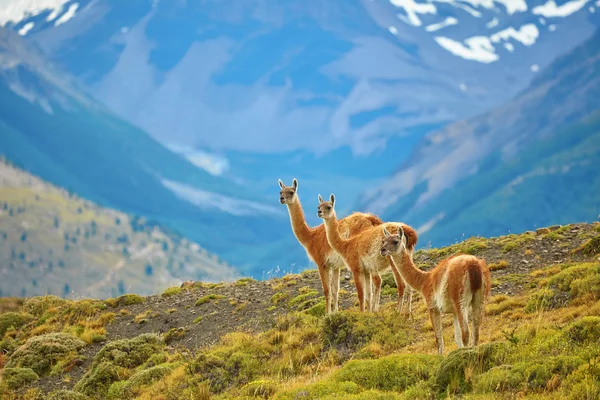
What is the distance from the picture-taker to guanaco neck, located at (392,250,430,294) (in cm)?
1641

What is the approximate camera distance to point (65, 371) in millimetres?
22281

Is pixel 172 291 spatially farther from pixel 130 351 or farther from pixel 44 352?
pixel 130 351

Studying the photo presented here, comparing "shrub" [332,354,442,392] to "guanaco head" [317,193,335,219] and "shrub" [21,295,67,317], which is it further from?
"shrub" [21,295,67,317]

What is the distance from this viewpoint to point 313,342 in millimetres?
18375

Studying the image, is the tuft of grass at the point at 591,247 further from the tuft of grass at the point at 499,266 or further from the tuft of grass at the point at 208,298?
the tuft of grass at the point at 208,298

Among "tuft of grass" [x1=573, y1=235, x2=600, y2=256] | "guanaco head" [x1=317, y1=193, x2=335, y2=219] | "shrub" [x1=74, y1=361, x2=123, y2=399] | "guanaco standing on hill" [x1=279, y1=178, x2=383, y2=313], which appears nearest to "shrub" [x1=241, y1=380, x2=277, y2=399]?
"guanaco standing on hill" [x1=279, y1=178, x2=383, y2=313]

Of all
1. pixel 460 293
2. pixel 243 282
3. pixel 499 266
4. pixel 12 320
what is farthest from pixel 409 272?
pixel 12 320

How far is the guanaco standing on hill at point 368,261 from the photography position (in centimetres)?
1878

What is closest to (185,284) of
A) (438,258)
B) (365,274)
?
(438,258)

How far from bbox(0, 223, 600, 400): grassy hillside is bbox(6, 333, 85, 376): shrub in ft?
0.12

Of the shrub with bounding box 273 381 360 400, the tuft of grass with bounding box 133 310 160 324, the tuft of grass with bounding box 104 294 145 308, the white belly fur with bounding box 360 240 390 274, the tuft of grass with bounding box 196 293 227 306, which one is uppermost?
the tuft of grass with bounding box 104 294 145 308

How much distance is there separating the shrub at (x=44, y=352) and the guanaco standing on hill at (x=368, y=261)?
8.74 m

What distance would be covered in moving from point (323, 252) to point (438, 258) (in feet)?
19.8

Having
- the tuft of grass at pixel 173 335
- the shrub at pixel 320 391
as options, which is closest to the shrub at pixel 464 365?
the shrub at pixel 320 391
